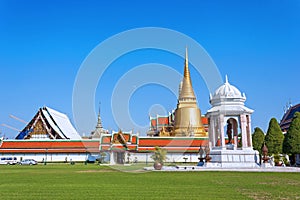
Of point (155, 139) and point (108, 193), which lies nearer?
point (108, 193)

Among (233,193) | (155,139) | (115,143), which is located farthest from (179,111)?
(233,193)

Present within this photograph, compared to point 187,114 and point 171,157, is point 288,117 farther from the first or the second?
point 171,157

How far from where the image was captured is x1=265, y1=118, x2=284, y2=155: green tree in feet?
123

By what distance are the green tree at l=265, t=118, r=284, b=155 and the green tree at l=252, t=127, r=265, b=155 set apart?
2.85 meters

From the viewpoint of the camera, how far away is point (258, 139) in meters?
41.5

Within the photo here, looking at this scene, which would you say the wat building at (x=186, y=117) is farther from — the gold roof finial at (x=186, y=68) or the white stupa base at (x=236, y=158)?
the white stupa base at (x=236, y=158)

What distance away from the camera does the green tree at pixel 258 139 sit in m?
40.9

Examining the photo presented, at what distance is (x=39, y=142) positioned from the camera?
52.1m

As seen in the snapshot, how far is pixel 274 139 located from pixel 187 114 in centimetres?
2378

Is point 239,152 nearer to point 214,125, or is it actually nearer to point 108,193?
point 214,125

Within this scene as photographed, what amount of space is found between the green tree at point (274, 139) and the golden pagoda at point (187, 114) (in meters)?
18.6

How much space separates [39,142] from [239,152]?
118 feet

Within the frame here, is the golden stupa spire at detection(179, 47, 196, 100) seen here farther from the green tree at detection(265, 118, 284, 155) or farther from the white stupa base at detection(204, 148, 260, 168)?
the white stupa base at detection(204, 148, 260, 168)

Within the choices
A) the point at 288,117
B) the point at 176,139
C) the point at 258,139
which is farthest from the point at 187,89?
the point at 258,139
